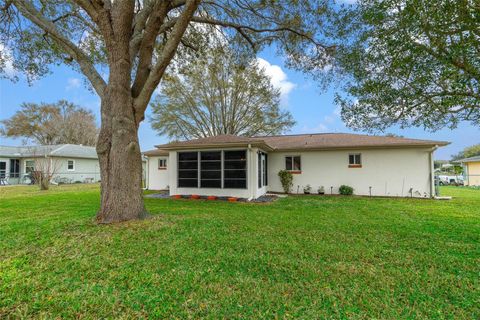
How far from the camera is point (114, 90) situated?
5.62 metres

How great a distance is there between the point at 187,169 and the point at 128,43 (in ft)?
22.3

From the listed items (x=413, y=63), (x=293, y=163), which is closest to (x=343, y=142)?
(x=293, y=163)

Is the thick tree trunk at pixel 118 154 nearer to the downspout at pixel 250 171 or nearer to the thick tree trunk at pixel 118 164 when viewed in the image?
the thick tree trunk at pixel 118 164

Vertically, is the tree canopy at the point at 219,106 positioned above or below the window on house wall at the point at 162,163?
above

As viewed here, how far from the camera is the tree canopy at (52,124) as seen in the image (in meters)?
27.9

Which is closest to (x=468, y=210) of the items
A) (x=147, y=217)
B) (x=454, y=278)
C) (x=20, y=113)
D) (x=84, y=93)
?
(x=454, y=278)

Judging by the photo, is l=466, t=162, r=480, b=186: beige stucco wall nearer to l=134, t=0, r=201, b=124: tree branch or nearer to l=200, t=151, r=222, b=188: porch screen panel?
l=200, t=151, r=222, b=188: porch screen panel

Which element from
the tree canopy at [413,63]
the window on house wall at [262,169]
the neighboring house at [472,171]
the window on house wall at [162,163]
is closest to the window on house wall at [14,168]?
the window on house wall at [162,163]

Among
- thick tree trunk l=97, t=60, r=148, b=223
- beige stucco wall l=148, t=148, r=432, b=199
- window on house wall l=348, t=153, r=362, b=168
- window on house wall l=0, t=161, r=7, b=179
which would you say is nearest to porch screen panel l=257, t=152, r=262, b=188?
beige stucco wall l=148, t=148, r=432, b=199

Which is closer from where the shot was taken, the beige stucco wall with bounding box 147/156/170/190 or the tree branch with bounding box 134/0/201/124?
the tree branch with bounding box 134/0/201/124

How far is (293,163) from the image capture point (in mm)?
13273

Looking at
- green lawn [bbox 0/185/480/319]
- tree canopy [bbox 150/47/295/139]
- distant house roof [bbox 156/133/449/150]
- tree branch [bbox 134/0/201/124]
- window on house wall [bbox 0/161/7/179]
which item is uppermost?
tree canopy [bbox 150/47/295/139]

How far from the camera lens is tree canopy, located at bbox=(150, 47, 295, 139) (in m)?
20.9

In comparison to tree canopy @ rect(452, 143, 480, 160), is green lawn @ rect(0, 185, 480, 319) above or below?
below
